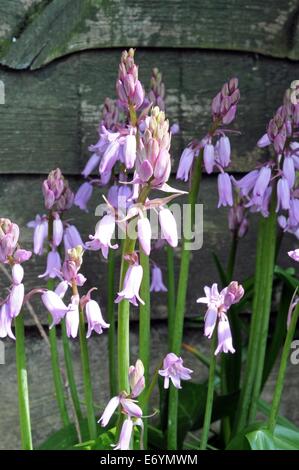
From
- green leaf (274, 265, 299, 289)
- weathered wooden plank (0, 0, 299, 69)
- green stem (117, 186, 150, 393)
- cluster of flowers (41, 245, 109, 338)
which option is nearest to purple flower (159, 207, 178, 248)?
green stem (117, 186, 150, 393)

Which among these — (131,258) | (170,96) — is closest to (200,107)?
(170,96)

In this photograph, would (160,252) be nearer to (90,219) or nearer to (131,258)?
(90,219)

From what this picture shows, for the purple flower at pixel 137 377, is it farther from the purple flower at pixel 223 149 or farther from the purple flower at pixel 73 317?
the purple flower at pixel 223 149

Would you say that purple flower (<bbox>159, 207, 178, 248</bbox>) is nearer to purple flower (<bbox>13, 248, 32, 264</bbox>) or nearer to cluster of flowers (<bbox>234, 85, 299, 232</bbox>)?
purple flower (<bbox>13, 248, 32, 264</bbox>)

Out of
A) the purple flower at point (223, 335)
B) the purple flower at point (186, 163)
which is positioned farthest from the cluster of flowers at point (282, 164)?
the purple flower at point (223, 335)

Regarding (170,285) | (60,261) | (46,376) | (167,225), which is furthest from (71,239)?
(46,376)
